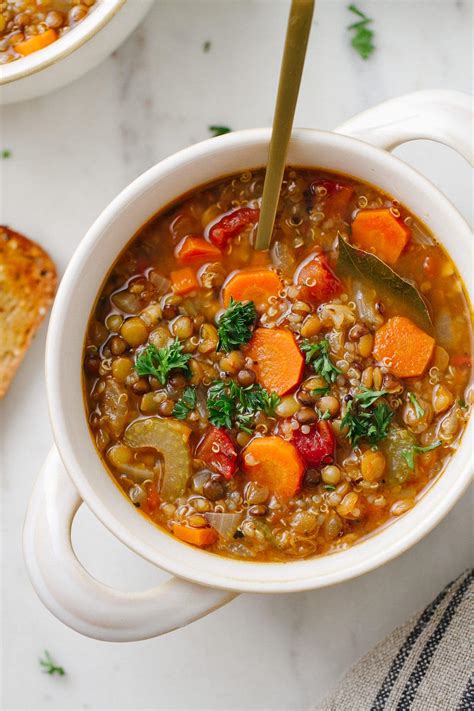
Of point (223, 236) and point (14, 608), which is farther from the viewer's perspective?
point (14, 608)

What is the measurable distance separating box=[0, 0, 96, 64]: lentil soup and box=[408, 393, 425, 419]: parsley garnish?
1822mm

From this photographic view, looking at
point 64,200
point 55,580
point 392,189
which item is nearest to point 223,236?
point 392,189

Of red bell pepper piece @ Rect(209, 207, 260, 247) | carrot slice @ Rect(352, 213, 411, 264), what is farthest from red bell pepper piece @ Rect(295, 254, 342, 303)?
red bell pepper piece @ Rect(209, 207, 260, 247)

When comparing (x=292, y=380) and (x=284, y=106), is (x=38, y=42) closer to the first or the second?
(x=284, y=106)

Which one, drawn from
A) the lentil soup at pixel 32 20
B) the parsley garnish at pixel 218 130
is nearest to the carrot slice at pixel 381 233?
the parsley garnish at pixel 218 130

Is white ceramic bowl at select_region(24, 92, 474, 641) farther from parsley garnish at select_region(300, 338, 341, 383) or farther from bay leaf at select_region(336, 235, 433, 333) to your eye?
parsley garnish at select_region(300, 338, 341, 383)

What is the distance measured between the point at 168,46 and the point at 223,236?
3.39 ft

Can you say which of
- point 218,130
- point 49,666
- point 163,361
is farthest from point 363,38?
point 49,666

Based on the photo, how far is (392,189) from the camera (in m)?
2.70

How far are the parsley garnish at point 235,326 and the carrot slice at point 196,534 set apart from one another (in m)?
0.57

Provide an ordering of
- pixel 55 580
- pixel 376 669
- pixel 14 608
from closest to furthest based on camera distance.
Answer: pixel 55 580 → pixel 376 669 → pixel 14 608

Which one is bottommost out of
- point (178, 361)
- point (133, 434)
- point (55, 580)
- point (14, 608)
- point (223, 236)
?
point (14, 608)

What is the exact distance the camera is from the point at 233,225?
109 inches

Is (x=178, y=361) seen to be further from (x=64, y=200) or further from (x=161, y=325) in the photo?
(x=64, y=200)
